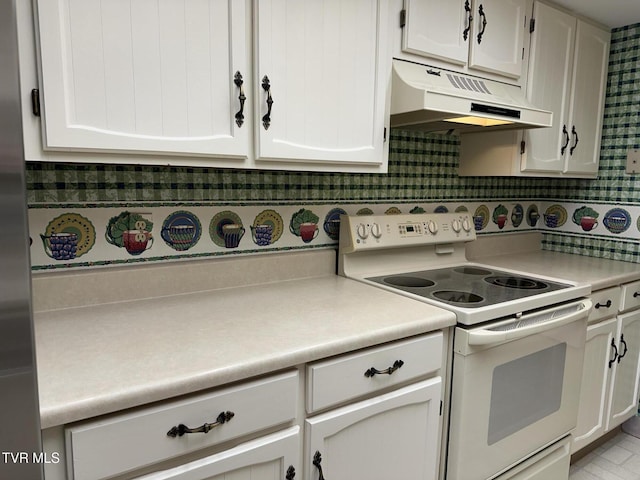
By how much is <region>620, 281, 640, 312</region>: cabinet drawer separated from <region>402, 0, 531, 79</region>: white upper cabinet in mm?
1107

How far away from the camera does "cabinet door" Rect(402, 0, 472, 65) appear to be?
153cm

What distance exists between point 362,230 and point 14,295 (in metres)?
1.39

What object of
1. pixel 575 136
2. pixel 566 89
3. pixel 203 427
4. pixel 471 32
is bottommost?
pixel 203 427

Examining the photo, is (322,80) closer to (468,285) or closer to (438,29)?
(438,29)

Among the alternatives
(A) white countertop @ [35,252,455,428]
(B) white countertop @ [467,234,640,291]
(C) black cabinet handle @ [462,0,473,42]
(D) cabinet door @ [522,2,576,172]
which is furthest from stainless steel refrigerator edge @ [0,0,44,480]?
(D) cabinet door @ [522,2,576,172]

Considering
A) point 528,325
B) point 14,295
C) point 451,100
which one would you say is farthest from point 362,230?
point 14,295

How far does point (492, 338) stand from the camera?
1348 millimetres

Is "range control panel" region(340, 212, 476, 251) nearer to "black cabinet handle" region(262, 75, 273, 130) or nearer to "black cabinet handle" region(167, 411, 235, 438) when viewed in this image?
"black cabinet handle" region(262, 75, 273, 130)

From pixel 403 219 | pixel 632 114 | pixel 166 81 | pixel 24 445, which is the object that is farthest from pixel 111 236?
pixel 632 114

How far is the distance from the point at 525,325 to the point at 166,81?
1.36 meters

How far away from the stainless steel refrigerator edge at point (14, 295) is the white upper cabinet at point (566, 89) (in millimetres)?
2002

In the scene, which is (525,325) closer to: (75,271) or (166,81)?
(166,81)

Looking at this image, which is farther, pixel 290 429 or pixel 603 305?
pixel 603 305

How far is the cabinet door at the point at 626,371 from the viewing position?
2088mm
